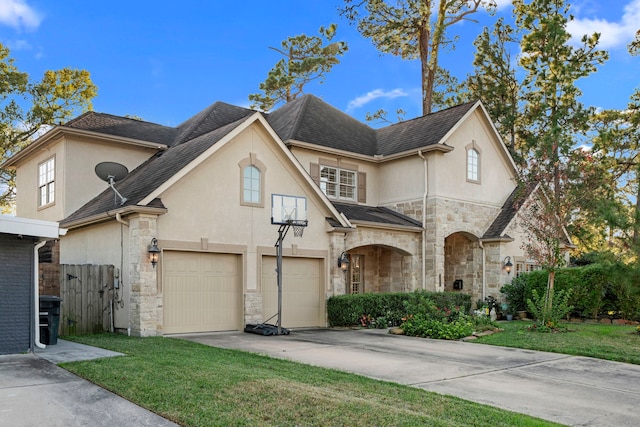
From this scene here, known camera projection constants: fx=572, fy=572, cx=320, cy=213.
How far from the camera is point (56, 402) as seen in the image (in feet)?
22.2

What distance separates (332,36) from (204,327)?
84.0 ft

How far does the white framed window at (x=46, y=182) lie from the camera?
1856 centimetres

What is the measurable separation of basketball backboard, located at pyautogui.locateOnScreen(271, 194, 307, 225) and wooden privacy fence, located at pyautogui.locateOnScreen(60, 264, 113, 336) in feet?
14.8

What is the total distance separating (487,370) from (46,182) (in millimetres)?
15645

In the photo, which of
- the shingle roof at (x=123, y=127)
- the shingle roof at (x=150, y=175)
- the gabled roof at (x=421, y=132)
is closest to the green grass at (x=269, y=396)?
the shingle roof at (x=150, y=175)

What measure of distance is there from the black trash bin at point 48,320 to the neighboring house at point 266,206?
7.50 ft

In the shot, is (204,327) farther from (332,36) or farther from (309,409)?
(332,36)

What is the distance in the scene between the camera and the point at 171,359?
Answer: 9.49 meters

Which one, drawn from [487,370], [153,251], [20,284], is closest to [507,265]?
[487,370]

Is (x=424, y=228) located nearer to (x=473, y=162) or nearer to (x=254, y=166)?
(x=473, y=162)

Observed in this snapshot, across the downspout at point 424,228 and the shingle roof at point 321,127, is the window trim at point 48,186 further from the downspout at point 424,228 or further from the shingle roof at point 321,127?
the downspout at point 424,228

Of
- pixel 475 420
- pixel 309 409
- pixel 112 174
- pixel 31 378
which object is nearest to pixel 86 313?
pixel 112 174

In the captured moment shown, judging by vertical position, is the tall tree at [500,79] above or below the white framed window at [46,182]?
above

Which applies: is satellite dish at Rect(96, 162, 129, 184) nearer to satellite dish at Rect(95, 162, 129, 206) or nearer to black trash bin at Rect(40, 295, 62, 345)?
satellite dish at Rect(95, 162, 129, 206)
